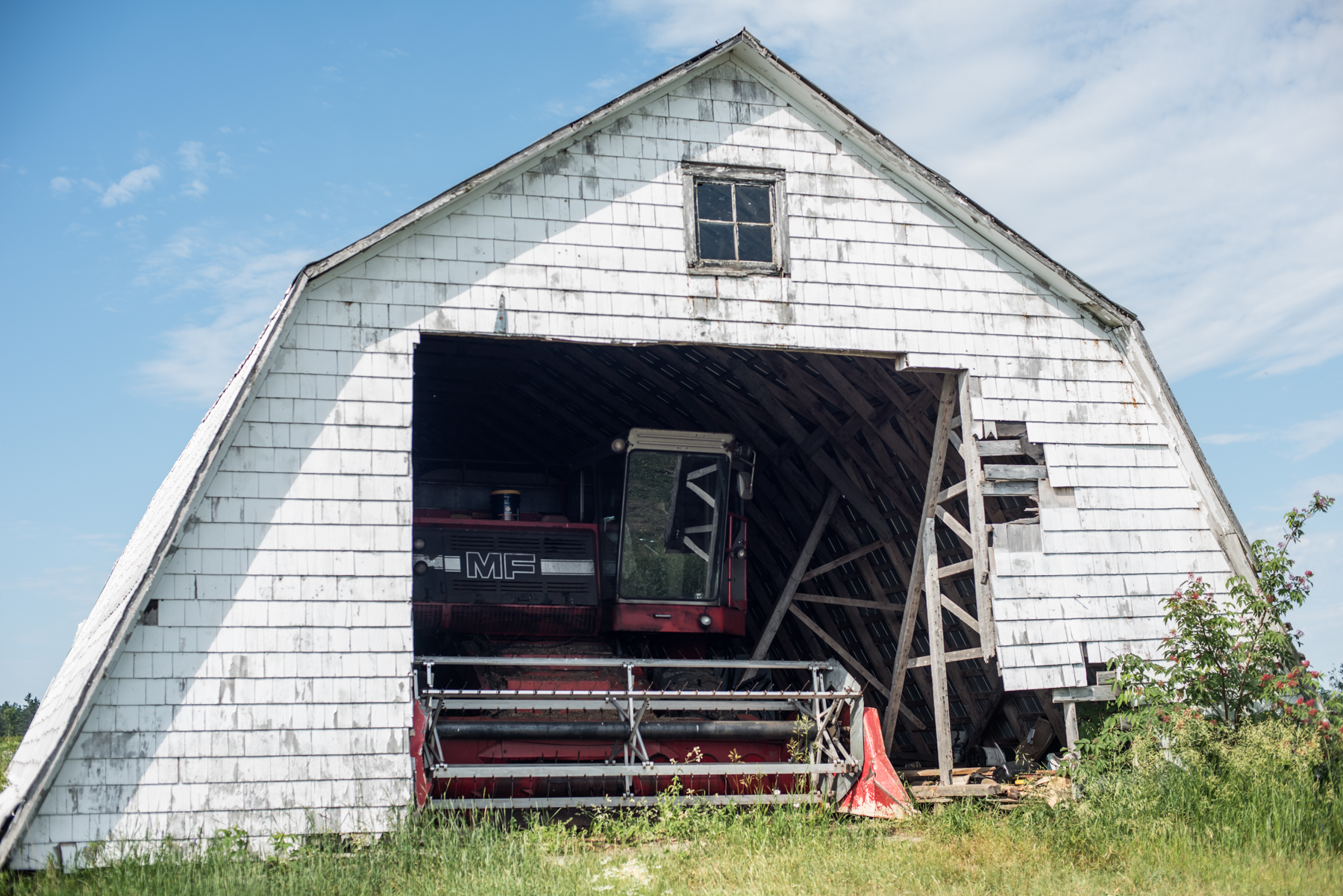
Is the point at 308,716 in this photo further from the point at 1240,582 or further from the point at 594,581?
the point at 1240,582

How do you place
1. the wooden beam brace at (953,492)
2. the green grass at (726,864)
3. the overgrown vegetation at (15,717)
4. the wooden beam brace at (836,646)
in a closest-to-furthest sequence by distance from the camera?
1. the green grass at (726,864)
2. the wooden beam brace at (953,492)
3. the wooden beam brace at (836,646)
4. the overgrown vegetation at (15,717)

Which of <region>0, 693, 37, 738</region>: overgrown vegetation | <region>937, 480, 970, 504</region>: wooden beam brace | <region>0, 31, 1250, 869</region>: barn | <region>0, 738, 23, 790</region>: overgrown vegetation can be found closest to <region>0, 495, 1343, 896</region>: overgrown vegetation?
<region>0, 31, 1250, 869</region>: barn

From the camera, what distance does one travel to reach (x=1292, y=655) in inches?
427

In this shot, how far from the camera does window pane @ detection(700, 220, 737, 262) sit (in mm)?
11102

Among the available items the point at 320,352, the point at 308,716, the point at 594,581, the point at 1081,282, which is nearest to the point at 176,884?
the point at 308,716

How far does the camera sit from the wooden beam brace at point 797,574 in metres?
14.8

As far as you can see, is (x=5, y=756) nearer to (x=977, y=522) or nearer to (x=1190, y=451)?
(x=977, y=522)

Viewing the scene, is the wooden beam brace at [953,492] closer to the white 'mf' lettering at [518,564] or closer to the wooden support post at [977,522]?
the wooden support post at [977,522]

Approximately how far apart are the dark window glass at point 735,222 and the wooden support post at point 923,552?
7.64 feet

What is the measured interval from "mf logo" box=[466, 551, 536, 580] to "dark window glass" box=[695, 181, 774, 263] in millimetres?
4740

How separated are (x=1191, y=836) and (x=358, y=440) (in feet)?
24.9

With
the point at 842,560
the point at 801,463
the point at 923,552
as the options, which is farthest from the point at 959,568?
the point at 801,463

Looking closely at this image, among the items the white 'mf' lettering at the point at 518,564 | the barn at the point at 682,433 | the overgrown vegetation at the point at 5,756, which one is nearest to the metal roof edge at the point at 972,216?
the barn at the point at 682,433

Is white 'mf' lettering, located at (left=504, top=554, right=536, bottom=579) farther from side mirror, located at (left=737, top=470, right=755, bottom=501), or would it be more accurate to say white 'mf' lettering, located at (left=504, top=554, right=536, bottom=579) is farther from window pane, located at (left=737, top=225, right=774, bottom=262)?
window pane, located at (left=737, top=225, right=774, bottom=262)
